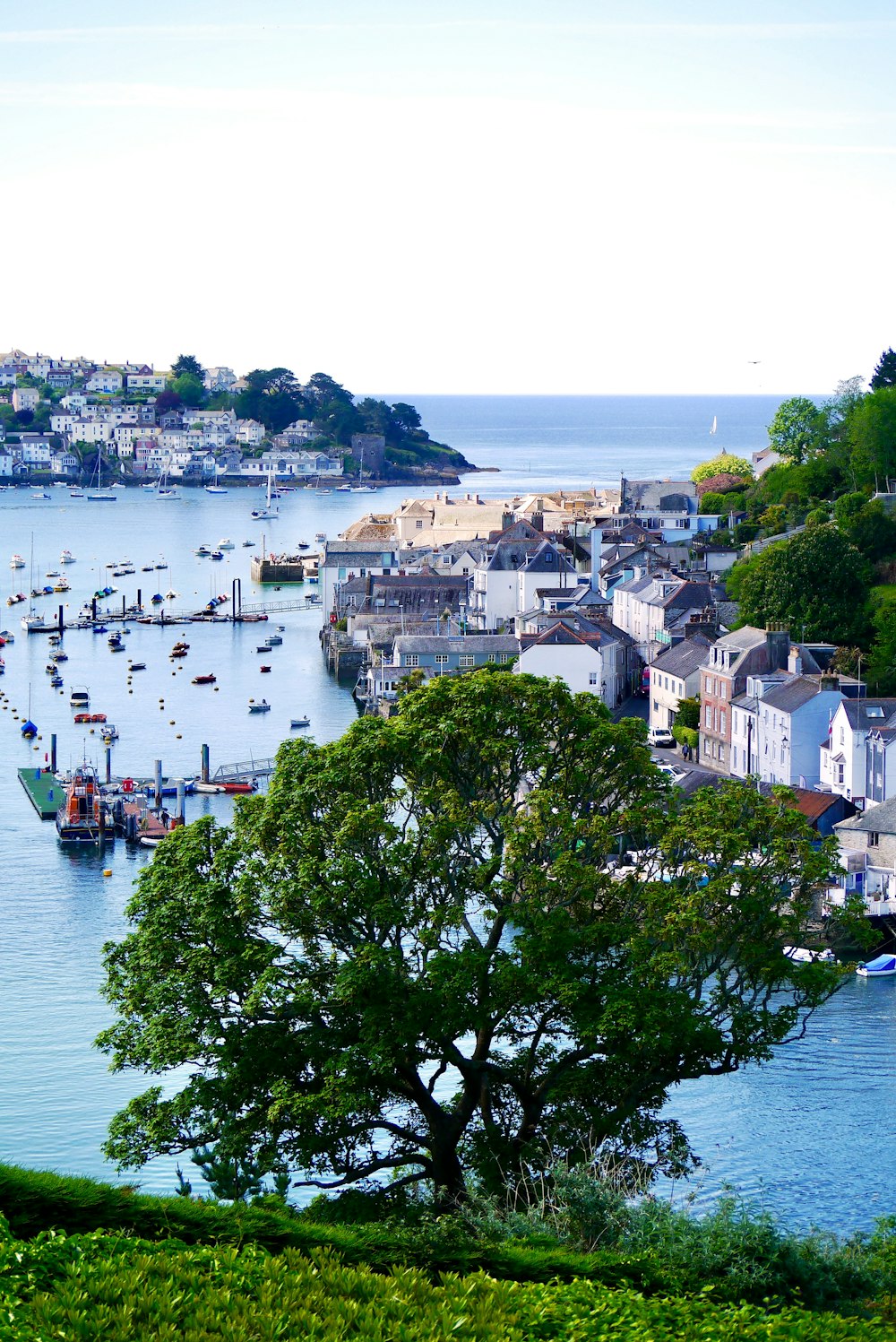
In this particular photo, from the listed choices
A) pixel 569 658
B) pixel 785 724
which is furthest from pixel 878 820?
pixel 569 658

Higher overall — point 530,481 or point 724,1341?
point 530,481

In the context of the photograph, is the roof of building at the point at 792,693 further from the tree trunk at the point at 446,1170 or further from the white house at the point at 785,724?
the tree trunk at the point at 446,1170

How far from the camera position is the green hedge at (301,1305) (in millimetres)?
6793

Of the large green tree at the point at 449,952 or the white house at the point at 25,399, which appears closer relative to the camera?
the large green tree at the point at 449,952

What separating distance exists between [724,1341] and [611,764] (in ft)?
21.5

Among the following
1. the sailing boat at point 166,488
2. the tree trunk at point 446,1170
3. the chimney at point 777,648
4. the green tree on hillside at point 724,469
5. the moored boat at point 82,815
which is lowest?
the moored boat at point 82,815

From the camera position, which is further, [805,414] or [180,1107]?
[805,414]

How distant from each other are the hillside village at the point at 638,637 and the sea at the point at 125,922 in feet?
8.39

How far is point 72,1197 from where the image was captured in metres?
8.55

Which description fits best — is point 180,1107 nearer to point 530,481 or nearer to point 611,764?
point 611,764

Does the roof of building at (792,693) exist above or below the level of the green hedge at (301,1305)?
above

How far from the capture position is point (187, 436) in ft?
461

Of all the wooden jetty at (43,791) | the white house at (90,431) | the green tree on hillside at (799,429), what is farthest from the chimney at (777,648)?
the white house at (90,431)

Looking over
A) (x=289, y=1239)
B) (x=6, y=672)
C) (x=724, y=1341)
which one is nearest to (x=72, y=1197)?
(x=289, y=1239)
